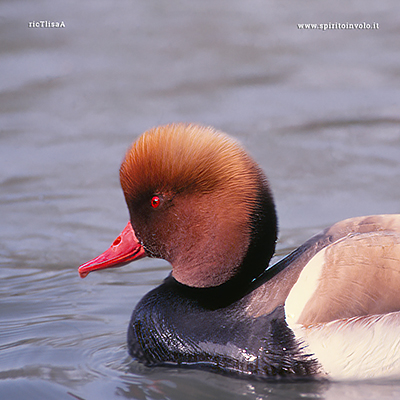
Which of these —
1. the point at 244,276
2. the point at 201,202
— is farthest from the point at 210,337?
the point at 201,202

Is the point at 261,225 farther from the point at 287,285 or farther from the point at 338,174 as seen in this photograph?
the point at 338,174

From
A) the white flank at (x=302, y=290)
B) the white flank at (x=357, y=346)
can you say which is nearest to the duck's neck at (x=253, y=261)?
the white flank at (x=302, y=290)

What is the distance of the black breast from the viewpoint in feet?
12.2

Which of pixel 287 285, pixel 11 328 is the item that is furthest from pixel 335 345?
pixel 11 328

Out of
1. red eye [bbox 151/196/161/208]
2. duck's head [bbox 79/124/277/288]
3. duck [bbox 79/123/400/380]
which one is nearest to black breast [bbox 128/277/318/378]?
duck [bbox 79/123/400/380]

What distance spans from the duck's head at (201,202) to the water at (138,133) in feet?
2.03

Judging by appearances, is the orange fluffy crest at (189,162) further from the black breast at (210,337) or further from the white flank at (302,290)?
the black breast at (210,337)

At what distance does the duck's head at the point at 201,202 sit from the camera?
Answer: 3.72 m

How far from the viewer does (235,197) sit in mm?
3748

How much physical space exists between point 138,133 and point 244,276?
167 inches

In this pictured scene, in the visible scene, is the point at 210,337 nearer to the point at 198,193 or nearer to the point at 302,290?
the point at 302,290

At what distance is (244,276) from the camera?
3916 mm

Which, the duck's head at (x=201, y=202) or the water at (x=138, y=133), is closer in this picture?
the duck's head at (x=201, y=202)

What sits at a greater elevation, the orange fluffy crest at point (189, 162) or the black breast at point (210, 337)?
the orange fluffy crest at point (189, 162)
